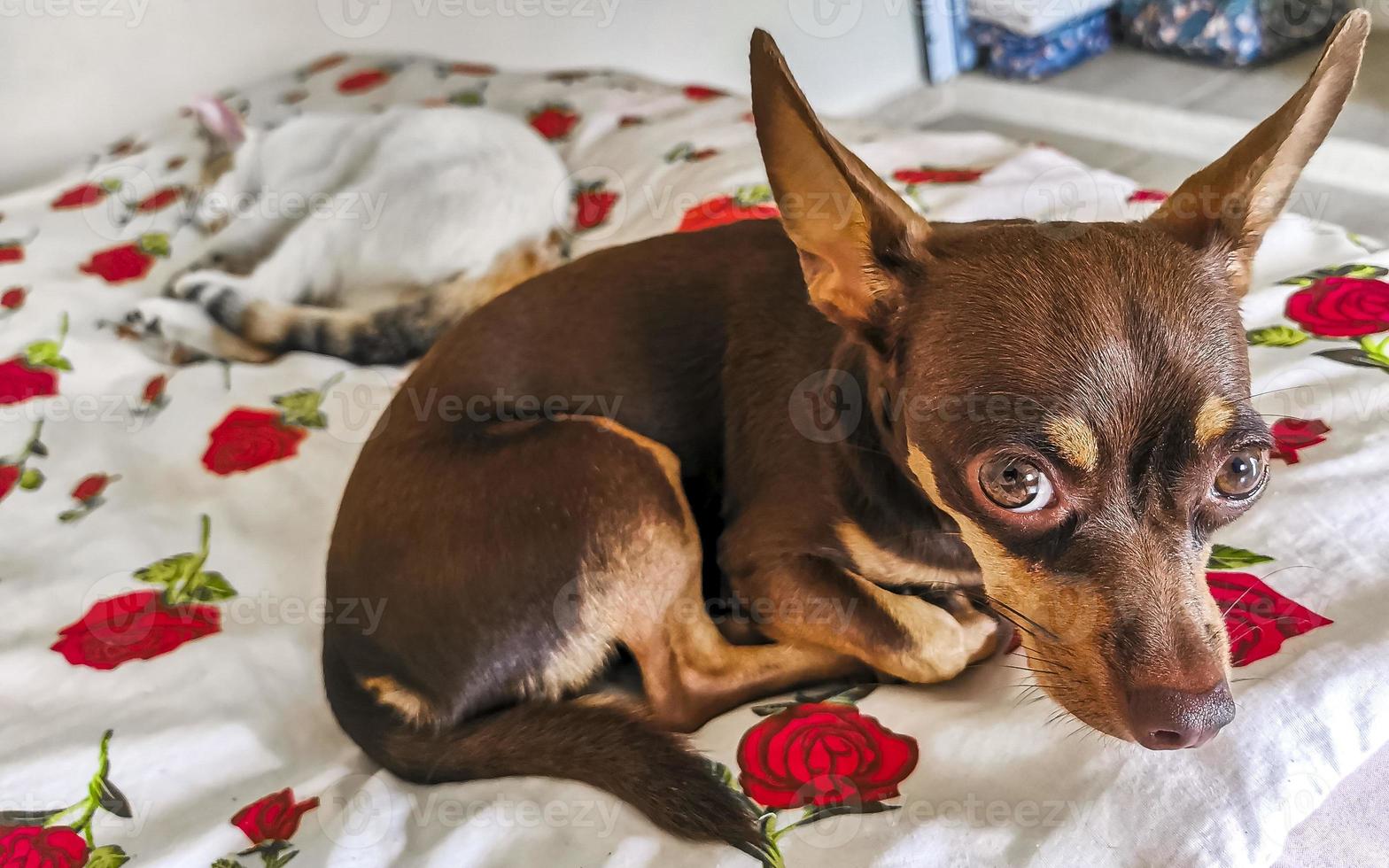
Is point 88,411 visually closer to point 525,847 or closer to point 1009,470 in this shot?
point 525,847

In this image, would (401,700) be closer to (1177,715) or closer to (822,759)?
(822,759)

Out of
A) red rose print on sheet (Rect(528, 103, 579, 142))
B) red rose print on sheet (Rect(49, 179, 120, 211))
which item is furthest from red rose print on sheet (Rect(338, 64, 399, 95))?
red rose print on sheet (Rect(49, 179, 120, 211))

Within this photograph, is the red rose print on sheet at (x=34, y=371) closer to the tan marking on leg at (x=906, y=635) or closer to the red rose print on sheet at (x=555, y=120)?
the red rose print on sheet at (x=555, y=120)

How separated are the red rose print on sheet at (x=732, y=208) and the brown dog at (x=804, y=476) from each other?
0.69 m

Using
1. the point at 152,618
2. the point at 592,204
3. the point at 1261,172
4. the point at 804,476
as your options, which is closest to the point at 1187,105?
the point at 592,204

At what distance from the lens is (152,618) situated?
1.88 meters

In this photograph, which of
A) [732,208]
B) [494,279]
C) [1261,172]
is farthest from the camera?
[494,279]

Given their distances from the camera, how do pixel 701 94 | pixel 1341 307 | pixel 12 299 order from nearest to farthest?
1. pixel 1341 307
2. pixel 12 299
3. pixel 701 94

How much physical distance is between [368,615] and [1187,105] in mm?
3634

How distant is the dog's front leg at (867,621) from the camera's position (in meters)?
1.44

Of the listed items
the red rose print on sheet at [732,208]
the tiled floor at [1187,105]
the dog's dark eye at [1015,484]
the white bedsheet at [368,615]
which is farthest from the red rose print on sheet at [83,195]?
the tiled floor at [1187,105]

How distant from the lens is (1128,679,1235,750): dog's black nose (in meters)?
1.01

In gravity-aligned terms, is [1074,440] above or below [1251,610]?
above

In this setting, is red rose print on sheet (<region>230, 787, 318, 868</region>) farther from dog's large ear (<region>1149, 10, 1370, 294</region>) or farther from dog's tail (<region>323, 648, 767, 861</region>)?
dog's large ear (<region>1149, 10, 1370, 294</region>)
